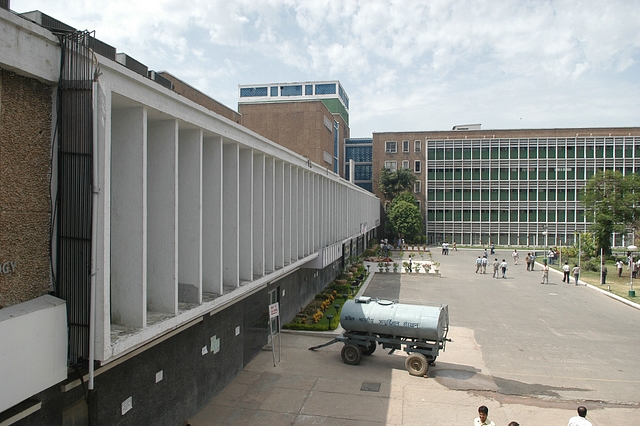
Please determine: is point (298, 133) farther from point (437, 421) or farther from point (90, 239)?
point (90, 239)

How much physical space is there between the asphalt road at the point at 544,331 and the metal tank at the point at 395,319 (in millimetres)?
2312

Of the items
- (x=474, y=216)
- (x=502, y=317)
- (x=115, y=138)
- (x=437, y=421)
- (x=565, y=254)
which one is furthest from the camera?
(x=474, y=216)

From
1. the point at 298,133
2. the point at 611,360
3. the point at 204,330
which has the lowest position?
the point at 611,360

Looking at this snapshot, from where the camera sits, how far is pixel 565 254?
46031 mm

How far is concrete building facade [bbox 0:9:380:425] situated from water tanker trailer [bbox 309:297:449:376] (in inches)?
198

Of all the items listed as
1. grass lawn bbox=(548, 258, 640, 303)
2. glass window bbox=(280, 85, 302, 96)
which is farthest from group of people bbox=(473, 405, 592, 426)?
glass window bbox=(280, 85, 302, 96)

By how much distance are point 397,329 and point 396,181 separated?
5232 cm

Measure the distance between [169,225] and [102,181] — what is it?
2193 millimetres

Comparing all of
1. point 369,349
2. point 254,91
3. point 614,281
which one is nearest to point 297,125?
point 369,349

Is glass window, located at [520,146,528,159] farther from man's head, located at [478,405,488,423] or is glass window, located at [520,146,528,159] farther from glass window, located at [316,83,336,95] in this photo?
man's head, located at [478,405,488,423]

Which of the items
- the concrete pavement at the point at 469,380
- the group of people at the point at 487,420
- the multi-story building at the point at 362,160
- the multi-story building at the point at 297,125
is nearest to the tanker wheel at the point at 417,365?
the concrete pavement at the point at 469,380

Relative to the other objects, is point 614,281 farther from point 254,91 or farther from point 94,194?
point 254,91

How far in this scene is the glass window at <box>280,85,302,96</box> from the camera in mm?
73812

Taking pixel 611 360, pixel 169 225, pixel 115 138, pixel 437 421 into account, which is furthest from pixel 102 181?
pixel 611 360
